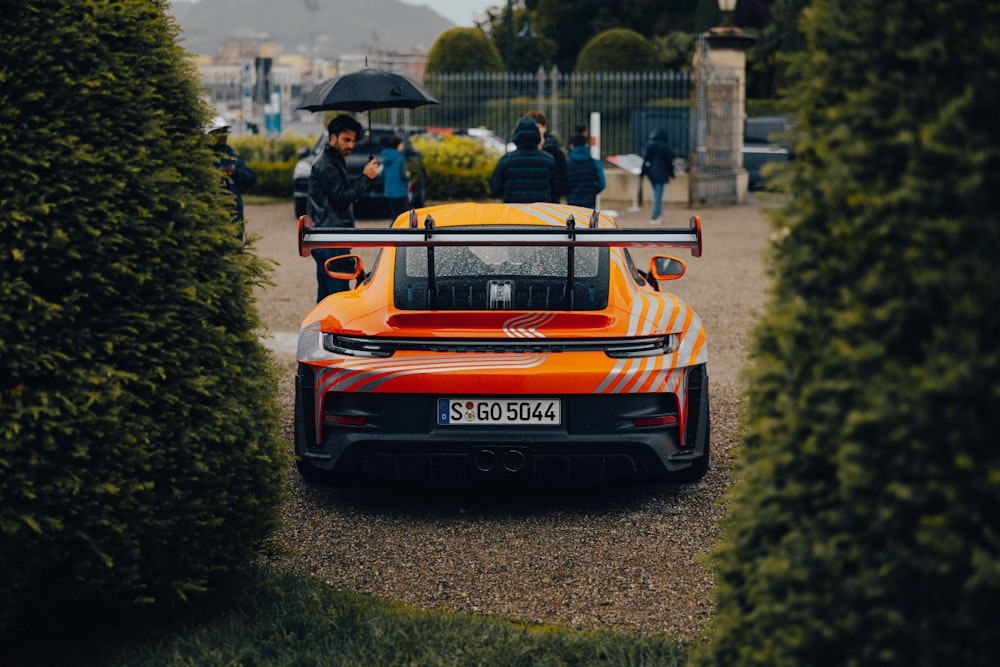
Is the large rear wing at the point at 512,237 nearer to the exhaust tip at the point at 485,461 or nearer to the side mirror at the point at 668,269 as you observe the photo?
the exhaust tip at the point at 485,461

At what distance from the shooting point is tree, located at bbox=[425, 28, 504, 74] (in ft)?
141

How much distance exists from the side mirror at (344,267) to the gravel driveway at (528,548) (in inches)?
35.1

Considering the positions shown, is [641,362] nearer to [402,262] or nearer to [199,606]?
[402,262]

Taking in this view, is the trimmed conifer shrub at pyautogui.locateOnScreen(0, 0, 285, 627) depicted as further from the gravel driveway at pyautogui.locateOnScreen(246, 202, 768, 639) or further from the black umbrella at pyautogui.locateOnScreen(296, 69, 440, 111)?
the black umbrella at pyautogui.locateOnScreen(296, 69, 440, 111)

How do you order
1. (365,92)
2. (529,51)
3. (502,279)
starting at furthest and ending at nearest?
(529,51) → (365,92) → (502,279)

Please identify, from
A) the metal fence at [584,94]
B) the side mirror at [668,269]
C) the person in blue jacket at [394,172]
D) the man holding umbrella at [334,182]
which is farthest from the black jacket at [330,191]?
the metal fence at [584,94]

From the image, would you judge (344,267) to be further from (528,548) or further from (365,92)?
(528,548)

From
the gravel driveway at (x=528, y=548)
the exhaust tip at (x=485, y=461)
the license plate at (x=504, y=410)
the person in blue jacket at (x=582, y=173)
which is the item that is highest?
the person in blue jacket at (x=582, y=173)

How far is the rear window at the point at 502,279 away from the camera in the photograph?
561cm

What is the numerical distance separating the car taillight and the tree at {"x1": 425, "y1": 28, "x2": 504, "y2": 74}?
38.0 m

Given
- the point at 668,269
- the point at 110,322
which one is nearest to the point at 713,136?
the point at 668,269

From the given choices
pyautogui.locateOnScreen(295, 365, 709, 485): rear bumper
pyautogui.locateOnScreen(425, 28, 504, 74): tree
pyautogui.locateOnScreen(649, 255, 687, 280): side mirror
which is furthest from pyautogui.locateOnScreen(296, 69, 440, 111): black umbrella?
pyautogui.locateOnScreen(425, 28, 504, 74): tree

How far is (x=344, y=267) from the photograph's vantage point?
8328 millimetres

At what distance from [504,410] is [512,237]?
0.72 metres
